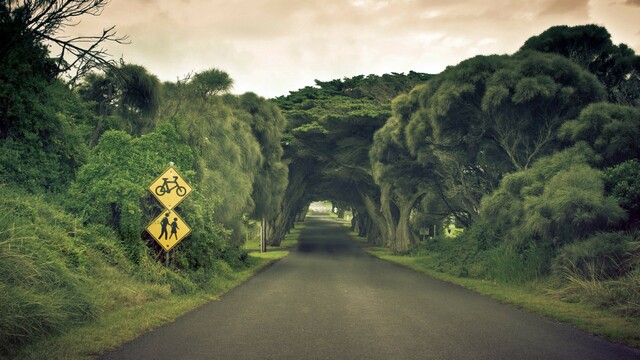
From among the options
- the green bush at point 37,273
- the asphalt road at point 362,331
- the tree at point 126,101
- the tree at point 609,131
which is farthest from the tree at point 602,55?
the green bush at point 37,273

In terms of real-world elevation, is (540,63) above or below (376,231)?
above

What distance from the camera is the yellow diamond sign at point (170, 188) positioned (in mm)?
12836

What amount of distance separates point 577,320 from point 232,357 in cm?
665

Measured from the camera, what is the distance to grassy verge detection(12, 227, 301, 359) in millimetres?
6680

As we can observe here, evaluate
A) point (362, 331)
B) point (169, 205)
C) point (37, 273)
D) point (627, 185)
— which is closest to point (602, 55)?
point (627, 185)

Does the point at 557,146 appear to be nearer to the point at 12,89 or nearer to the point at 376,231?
the point at 12,89

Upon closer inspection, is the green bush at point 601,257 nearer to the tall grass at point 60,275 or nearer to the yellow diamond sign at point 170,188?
the tall grass at point 60,275

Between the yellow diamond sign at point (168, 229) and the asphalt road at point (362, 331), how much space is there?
6.60ft

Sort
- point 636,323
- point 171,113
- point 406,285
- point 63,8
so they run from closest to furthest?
point 63,8
point 636,323
point 406,285
point 171,113

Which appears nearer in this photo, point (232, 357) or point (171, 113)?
point (232, 357)

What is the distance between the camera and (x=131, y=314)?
942 centimetres

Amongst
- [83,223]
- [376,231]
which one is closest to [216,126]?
[83,223]

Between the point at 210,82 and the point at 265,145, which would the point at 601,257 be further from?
the point at 265,145

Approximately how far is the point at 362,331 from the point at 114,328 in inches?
159
